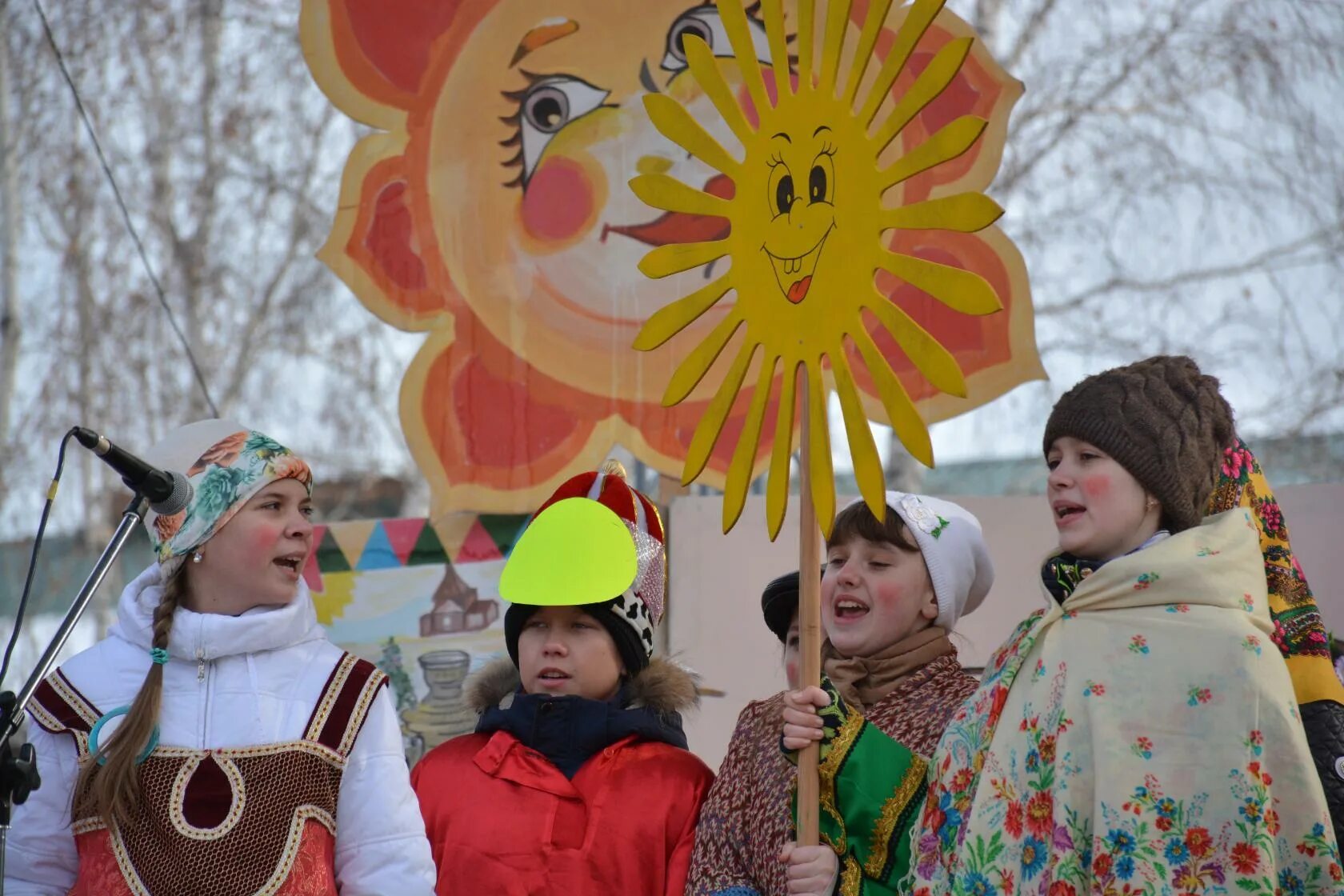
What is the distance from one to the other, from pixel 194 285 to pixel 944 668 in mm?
4009

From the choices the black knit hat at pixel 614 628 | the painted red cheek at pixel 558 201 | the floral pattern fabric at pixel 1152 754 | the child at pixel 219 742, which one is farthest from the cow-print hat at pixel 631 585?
the painted red cheek at pixel 558 201

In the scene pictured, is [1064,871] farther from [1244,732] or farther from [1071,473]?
[1071,473]

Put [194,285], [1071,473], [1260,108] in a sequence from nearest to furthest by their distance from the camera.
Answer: [1071,473]
[1260,108]
[194,285]

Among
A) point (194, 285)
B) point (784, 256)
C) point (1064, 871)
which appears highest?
point (194, 285)

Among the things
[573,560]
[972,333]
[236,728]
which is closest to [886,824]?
[573,560]

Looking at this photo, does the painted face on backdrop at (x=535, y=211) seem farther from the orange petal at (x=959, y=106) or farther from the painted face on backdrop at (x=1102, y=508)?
the painted face on backdrop at (x=1102, y=508)

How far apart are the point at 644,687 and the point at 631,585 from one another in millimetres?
191

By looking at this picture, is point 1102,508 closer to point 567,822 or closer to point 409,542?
point 567,822

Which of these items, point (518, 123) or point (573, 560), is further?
point (518, 123)

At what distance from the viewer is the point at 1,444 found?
20.0 feet

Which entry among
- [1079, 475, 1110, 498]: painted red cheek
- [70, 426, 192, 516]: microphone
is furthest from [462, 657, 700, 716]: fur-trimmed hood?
[1079, 475, 1110, 498]: painted red cheek

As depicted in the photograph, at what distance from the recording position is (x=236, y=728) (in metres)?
2.49

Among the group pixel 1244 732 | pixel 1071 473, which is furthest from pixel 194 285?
pixel 1244 732

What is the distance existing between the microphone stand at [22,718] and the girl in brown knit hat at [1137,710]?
46.0 inches
